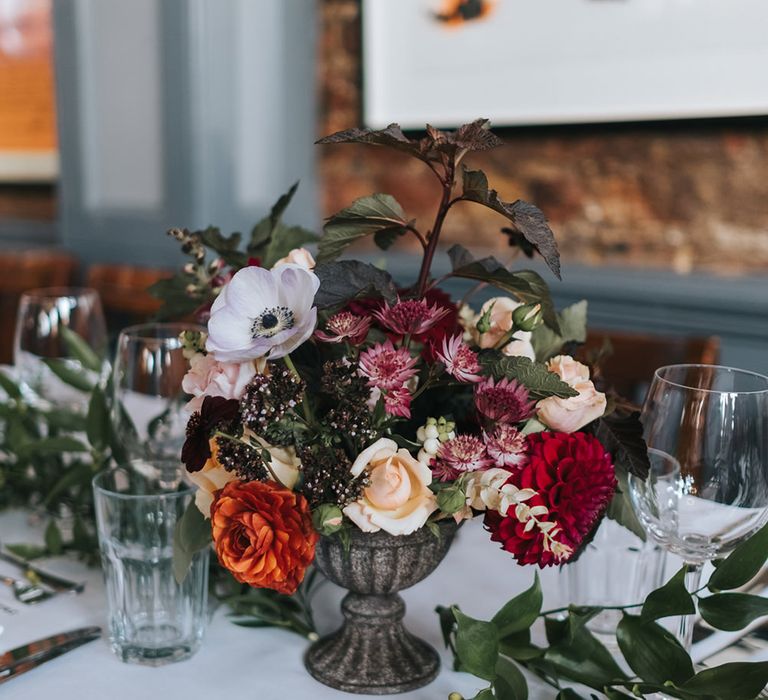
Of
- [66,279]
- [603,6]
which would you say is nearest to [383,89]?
[603,6]

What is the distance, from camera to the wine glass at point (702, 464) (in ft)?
1.91

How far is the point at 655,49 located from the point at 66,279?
178cm

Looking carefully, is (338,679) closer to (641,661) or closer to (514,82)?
(641,661)

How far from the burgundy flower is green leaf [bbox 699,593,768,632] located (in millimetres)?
330

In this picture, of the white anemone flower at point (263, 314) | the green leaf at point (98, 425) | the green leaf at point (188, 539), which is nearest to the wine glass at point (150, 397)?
the green leaf at point (98, 425)

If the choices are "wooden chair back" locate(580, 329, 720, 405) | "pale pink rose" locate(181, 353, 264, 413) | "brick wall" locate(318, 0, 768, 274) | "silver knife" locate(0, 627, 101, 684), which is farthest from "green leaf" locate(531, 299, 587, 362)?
"brick wall" locate(318, 0, 768, 274)

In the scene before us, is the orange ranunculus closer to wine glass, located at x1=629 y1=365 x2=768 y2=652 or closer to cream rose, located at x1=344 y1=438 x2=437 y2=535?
cream rose, located at x1=344 y1=438 x2=437 y2=535

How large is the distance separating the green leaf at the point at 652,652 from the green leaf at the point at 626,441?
99 mm

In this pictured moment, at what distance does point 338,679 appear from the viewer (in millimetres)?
645

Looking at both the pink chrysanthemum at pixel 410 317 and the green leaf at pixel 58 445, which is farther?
the green leaf at pixel 58 445

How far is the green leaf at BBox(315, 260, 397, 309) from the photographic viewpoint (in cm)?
59

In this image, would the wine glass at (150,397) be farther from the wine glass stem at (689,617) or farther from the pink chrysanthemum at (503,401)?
the wine glass stem at (689,617)

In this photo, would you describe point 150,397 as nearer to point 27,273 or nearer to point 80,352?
point 80,352

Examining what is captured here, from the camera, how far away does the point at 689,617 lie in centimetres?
61
